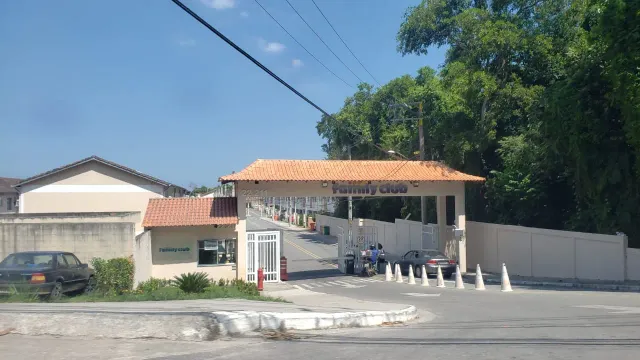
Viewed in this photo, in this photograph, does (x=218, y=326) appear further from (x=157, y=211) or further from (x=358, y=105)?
(x=358, y=105)

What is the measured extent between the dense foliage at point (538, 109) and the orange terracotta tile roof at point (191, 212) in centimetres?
613

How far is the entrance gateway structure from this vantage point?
23484mm

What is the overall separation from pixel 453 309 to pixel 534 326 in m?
4.02

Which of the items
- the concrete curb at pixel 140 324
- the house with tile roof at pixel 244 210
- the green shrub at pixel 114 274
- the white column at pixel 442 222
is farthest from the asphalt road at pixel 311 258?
the concrete curb at pixel 140 324

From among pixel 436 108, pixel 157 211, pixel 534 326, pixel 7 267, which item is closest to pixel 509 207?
pixel 436 108

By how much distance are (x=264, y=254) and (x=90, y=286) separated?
842cm

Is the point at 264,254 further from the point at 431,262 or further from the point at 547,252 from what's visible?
the point at 547,252

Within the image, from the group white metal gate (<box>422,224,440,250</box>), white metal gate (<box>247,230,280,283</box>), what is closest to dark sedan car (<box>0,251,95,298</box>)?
white metal gate (<box>247,230,280,283</box>)

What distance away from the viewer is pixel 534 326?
34.7 feet

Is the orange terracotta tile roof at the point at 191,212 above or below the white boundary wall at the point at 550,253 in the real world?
above

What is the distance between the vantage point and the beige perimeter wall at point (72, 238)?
61.7ft

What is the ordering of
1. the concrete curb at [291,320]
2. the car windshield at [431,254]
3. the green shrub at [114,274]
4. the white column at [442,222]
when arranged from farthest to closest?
1. the white column at [442,222]
2. the car windshield at [431,254]
3. the green shrub at [114,274]
4. the concrete curb at [291,320]

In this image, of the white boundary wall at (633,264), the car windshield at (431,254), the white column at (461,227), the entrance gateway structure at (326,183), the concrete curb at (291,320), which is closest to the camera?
the concrete curb at (291,320)

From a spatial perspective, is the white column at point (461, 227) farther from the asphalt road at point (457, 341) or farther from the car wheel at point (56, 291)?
the car wheel at point (56, 291)
